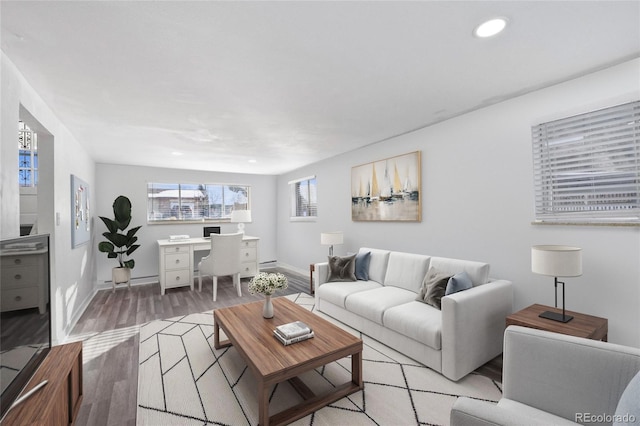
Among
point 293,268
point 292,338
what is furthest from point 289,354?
point 293,268

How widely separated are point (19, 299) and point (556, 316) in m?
3.27

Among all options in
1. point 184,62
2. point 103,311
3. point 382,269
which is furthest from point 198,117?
point 103,311

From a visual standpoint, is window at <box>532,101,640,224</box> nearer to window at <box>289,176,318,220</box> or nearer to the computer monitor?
window at <box>289,176,318,220</box>

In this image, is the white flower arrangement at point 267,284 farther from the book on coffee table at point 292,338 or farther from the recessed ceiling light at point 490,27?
the recessed ceiling light at point 490,27

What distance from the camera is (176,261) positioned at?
4.97 m

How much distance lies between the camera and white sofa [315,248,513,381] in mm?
2194

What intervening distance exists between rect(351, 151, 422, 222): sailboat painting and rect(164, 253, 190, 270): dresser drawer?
3023 millimetres

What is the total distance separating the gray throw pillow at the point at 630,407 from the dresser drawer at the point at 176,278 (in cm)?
532

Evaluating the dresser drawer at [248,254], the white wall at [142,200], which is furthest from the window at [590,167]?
the white wall at [142,200]

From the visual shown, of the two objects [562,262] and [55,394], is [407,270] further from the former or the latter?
[55,394]

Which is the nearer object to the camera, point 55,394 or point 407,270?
point 55,394

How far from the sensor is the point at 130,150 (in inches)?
173

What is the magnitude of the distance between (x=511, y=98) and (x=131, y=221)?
6.29 meters

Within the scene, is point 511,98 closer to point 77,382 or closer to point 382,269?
point 382,269
